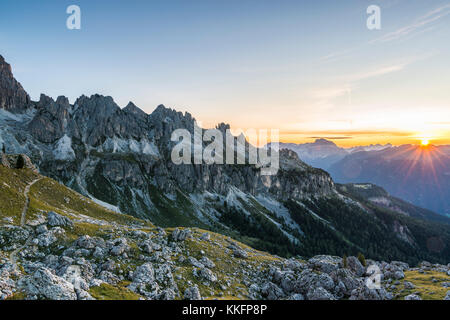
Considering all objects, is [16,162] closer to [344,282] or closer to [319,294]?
[319,294]

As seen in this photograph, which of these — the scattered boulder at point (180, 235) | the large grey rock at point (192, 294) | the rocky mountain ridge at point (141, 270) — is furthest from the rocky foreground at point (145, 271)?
the scattered boulder at point (180, 235)

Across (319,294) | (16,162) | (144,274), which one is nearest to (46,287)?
(144,274)

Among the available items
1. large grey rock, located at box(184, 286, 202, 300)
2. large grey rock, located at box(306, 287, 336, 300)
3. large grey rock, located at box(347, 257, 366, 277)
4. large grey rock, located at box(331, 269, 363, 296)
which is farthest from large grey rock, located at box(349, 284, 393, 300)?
large grey rock, located at box(184, 286, 202, 300)

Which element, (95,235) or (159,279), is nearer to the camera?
(159,279)

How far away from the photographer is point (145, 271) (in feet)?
147

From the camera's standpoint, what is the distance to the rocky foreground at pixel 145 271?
33.1m

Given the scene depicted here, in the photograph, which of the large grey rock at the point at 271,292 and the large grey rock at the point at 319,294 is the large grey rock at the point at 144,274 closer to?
the large grey rock at the point at 271,292

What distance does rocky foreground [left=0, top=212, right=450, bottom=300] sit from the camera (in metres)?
33.1

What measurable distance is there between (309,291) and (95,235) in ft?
164

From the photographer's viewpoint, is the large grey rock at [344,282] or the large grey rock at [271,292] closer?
the large grey rock at [271,292]
